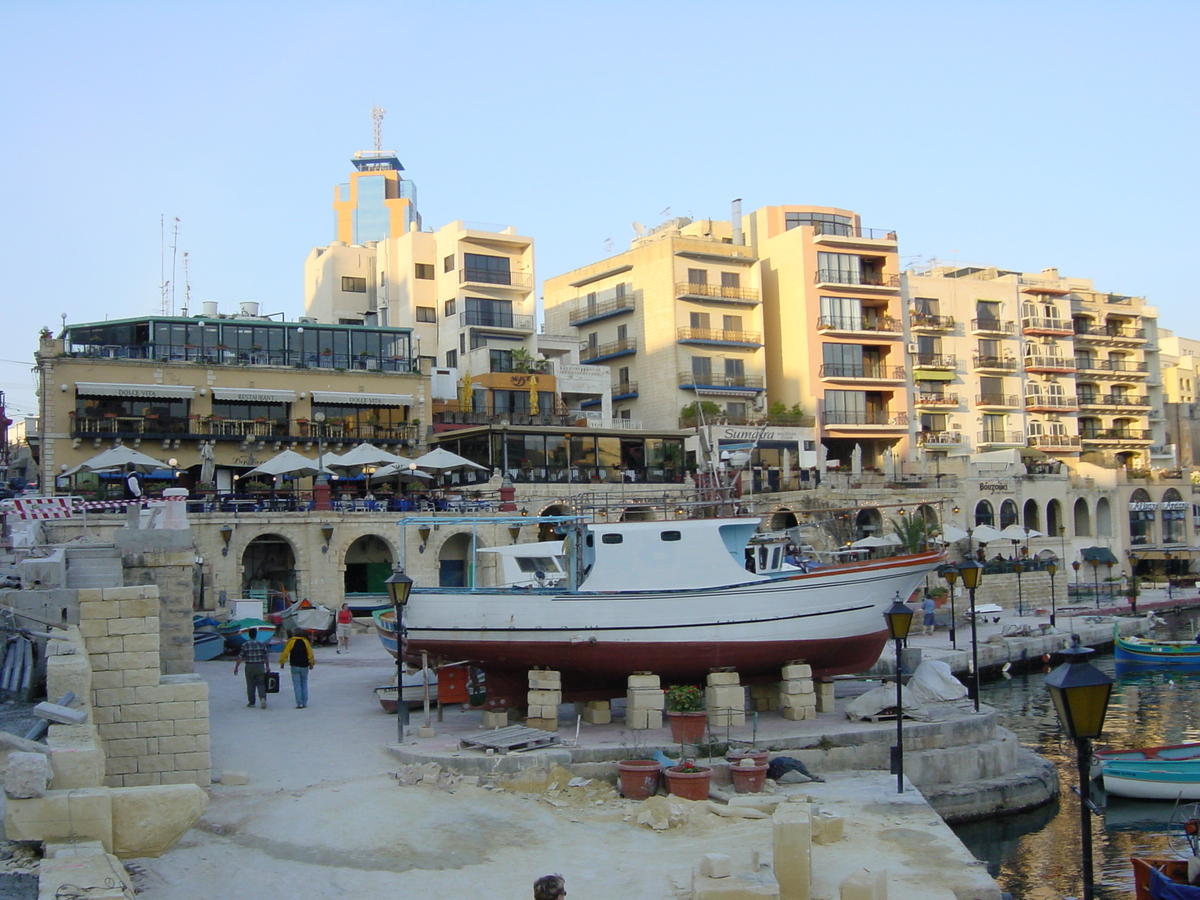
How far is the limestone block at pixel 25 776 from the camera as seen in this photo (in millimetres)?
8281

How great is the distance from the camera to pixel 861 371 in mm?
57031

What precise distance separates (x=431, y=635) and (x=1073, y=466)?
53282mm

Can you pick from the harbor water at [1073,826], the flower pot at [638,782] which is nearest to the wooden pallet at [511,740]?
the flower pot at [638,782]

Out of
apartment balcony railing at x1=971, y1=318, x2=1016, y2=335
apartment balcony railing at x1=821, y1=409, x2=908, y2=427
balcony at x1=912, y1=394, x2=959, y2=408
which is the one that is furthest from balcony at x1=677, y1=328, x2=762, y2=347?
apartment balcony railing at x1=971, y1=318, x2=1016, y2=335

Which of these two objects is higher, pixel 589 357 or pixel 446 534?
pixel 589 357

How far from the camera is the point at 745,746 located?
1603cm

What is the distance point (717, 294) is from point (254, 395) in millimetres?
25333

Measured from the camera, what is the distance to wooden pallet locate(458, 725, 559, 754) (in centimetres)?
1507

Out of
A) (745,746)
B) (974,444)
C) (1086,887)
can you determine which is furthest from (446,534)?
(974,444)

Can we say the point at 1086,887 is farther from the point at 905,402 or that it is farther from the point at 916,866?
the point at 905,402

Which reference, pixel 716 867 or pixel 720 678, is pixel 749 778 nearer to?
pixel 720 678

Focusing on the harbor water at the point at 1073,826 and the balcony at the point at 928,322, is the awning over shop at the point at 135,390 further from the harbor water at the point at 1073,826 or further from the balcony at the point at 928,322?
the balcony at the point at 928,322

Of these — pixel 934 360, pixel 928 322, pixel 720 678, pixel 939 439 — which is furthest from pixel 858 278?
pixel 720 678

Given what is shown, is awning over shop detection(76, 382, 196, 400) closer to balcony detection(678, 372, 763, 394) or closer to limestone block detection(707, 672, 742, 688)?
balcony detection(678, 372, 763, 394)
